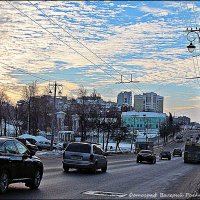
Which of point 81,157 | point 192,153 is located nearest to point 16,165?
point 81,157

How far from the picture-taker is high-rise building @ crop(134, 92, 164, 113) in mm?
172625

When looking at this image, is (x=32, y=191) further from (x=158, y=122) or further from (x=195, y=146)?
(x=158, y=122)

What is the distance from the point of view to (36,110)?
103375 millimetres

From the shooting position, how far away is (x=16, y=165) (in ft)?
46.2

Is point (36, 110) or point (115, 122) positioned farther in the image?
point (36, 110)

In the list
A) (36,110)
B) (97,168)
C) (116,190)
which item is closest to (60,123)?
(36,110)

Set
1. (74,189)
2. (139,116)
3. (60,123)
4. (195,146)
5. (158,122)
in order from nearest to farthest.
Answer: (74,189) < (195,146) < (60,123) < (139,116) < (158,122)

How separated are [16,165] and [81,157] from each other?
34.8 feet

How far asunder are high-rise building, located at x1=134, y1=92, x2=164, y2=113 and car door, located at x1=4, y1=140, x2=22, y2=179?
512ft

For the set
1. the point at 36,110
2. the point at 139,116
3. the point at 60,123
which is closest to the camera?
the point at 36,110

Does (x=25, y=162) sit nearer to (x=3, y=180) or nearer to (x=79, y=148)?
(x=3, y=180)

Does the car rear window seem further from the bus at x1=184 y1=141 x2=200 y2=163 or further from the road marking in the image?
the bus at x1=184 y1=141 x2=200 y2=163

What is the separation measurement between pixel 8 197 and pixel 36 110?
91360 mm

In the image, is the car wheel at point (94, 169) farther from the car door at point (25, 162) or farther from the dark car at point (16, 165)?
the car door at point (25, 162)
